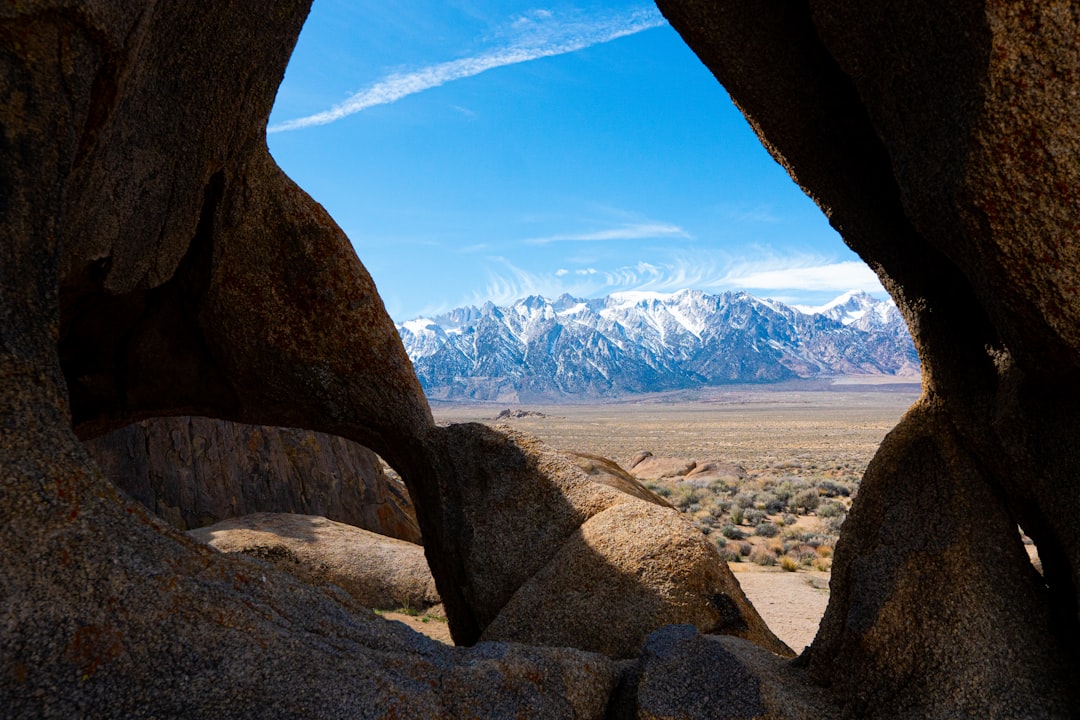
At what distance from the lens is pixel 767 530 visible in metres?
Result: 21.0

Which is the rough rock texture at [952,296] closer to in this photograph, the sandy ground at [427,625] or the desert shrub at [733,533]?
the sandy ground at [427,625]

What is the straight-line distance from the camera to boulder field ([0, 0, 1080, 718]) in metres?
3.90

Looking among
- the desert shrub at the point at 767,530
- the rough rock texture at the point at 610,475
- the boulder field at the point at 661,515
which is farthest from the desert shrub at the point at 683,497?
the boulder field at the point at 661,515

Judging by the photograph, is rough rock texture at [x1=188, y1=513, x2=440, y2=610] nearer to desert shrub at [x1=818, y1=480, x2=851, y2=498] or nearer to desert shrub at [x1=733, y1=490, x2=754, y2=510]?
desert shrub at [x1=733, y1=490, x2=754, y2=510]

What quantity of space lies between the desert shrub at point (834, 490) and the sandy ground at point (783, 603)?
1169cm

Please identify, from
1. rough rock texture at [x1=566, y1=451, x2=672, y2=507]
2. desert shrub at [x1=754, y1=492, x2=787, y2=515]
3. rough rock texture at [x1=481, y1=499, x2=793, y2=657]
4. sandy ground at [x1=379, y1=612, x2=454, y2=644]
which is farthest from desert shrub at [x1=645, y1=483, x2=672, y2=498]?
rough rock texture at [x1=481, y1=499, x2=793, y2=657]

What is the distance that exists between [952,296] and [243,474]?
614 inches

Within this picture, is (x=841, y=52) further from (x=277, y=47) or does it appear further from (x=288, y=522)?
(x=288, y=522)

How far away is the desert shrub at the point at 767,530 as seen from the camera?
20750 millimetres

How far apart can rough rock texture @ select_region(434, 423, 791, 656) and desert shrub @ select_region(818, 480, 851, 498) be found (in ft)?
70.2

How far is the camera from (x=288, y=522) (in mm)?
14547

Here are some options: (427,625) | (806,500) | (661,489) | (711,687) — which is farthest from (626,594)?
(661,489)

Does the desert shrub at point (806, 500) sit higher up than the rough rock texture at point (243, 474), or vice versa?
the rough rock texture at point (243, 474)

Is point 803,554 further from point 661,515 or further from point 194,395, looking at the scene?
point 194,395
